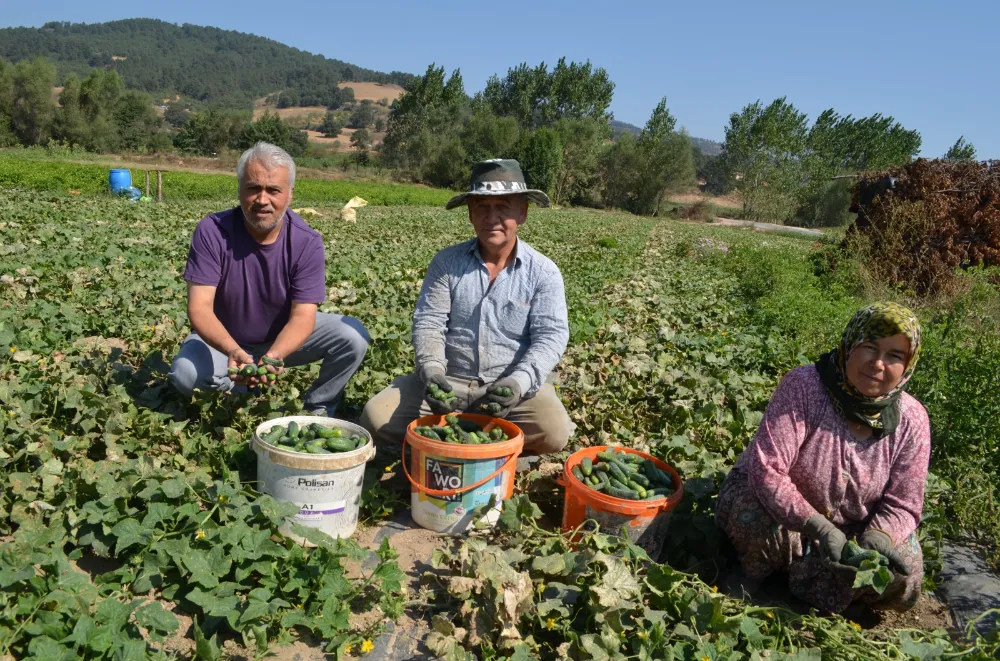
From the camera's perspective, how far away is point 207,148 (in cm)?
6694

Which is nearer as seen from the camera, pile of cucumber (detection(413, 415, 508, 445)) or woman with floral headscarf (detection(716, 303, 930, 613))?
woman with floral headscarf (detection(716, 303, 930, 613))

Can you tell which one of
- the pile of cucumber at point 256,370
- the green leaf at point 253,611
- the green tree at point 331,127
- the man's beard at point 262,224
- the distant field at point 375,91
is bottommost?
the green leaf at point 253,611

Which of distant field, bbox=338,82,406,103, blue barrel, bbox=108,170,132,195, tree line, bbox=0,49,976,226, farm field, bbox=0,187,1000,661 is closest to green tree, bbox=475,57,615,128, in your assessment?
tree line, bbox=0,49,976,226

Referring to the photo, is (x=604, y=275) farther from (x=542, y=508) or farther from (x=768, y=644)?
(x=768, y=644)

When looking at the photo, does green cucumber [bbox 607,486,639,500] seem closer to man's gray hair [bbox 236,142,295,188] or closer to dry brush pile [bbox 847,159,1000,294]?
man's gray hair [bbox 236,142,295,188]

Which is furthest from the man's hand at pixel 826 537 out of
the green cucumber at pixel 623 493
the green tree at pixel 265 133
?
the green tree at pixel 265 133

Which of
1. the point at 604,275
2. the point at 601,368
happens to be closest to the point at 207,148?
the point at 604,275

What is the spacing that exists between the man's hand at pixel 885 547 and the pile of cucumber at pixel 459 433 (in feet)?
5.32

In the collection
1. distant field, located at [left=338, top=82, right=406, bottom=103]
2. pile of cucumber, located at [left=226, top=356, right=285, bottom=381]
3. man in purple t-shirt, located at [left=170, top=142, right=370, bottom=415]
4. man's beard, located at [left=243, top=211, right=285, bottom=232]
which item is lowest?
pile of cucumber, located at [left=226, top=356, right=285, bottom=381]

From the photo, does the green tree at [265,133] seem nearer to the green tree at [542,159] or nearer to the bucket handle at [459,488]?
the green tree at [542,159]

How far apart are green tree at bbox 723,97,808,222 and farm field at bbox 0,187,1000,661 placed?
56612 millimetres

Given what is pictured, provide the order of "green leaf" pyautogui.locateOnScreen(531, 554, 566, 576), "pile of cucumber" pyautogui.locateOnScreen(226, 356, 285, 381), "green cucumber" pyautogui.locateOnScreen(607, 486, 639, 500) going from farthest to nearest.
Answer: "pile of cucumber" pyautogui.locateOnScreen(226, 356, 285, 381), "green cucumber" pyautogui.locateOnScreen(607, 486, 639, 500), "green leaf" pyautogui.locateOnScreen(531, 554, 566, 576)

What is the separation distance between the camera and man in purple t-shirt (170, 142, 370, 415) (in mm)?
3760

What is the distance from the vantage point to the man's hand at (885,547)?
2660 millimetres
